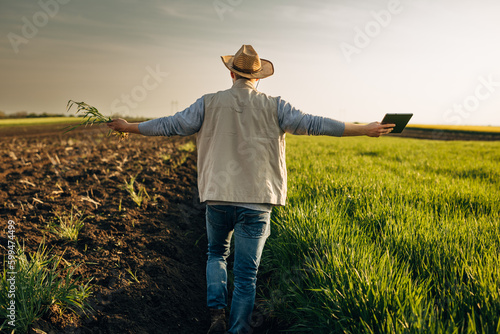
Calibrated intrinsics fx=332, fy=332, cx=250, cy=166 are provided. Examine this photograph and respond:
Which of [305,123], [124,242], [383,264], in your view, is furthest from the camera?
[124,242]

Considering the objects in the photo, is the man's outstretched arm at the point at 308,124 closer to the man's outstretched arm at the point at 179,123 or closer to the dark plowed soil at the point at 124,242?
the man's outstretched arm at the point at 179,123

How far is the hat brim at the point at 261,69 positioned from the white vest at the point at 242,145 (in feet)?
0.44

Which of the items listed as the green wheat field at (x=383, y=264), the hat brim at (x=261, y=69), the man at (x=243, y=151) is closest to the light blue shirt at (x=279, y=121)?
the man at (x=243, y=151)

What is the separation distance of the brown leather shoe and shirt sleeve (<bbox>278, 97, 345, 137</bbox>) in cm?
171

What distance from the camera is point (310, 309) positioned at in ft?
8.32

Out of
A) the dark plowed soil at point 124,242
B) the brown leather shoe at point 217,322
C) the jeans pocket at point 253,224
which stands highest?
the jeans pocket at point 253,224

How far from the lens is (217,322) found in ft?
9.37

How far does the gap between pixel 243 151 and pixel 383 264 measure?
4.64ft

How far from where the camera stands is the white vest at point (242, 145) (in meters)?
2.76

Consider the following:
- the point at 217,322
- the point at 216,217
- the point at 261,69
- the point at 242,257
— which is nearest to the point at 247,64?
the point at 261,69

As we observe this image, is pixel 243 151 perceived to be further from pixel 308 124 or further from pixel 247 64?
pixel 247 64

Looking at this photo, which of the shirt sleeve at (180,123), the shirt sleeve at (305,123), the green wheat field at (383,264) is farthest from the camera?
the shirt sleeve at (180,123)

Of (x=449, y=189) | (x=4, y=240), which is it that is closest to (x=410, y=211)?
(x=449, y=189)

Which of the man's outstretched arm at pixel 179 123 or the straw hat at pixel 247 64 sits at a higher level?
the straw hat at pixel 247 64
